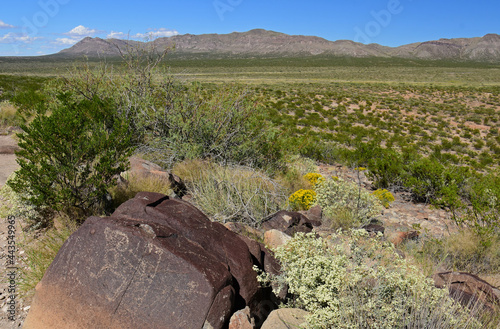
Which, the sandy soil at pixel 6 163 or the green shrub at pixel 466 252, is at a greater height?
the sandy soil at pixel 6 163

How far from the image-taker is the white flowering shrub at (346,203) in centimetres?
542

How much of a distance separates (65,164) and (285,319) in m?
3.24

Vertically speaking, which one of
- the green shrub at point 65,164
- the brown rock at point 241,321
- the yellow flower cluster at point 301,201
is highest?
the green shrub at point 65,164

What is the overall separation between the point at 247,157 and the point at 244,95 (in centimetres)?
148

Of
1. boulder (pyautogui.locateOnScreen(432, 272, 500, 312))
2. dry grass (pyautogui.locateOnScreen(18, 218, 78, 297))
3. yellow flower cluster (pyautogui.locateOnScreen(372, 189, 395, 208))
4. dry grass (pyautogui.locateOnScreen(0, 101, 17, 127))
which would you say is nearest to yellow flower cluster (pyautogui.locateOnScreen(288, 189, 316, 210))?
yellow flower cluster (pyautogui.locateOnScreen(372, 189, 395, 208))

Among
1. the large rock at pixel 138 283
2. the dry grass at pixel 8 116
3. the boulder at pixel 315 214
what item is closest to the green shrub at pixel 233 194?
the boulder at pixel 315 214

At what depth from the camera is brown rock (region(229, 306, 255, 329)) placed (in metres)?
2.47

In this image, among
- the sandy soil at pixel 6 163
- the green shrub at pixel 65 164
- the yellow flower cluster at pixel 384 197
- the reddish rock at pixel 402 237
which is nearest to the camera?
the green shrub at pixel 65 164

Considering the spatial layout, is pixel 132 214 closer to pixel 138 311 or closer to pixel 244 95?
pixel 138 311

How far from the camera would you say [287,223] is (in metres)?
4.63

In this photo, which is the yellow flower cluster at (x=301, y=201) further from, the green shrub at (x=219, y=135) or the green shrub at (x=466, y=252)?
the green shrub at (x=466, y=252)

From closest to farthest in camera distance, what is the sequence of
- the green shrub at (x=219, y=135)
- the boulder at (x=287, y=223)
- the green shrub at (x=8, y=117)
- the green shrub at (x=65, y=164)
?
1. the green shrub at (x=65, y=164)
2. the boulder at (x=287, y=223)
3. the green shrub at (x=219, y=135)
4. the green shrub at (x=8, y=117)

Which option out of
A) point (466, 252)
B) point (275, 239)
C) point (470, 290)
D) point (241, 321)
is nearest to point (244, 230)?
point (275, 239)

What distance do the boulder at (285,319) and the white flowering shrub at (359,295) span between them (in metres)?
0.10
